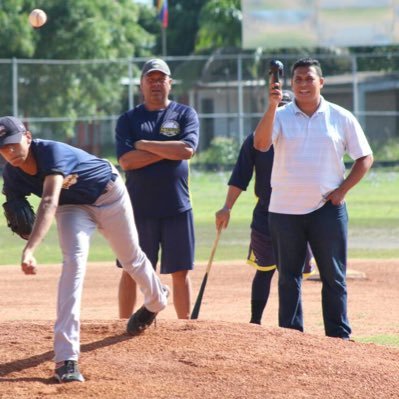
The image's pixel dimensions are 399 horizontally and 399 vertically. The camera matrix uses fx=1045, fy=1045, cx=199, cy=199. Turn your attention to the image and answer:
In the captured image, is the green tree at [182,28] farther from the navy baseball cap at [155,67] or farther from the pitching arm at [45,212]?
the pitching arm at [45,212]

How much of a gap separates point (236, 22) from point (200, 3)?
11.1 m

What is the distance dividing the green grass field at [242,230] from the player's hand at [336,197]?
21.7 feet

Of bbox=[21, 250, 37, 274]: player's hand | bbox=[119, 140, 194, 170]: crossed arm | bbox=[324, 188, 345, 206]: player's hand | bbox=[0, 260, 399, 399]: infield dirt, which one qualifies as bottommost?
bbox=[0, 260, 399, 399]: infield dirt

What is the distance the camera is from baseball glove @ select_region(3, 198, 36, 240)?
19.5 ft

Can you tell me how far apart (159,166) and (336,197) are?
1.48 meters

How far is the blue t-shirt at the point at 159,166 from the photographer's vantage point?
7.66 m

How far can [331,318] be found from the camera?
7.07 metres

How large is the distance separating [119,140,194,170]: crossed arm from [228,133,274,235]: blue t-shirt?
50 cm

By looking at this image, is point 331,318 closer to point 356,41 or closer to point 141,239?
point 141,239

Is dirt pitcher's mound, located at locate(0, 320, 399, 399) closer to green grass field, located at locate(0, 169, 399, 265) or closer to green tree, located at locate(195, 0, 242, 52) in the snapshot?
green grass field, located at locate(0, 169, 399, 265)

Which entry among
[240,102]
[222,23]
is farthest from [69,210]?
[222,23]

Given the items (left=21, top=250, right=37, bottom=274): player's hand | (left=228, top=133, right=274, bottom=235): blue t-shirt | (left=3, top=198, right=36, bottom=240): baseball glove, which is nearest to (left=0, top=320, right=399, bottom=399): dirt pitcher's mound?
(left=21, top=250, right=37, bottom=274): player's hand

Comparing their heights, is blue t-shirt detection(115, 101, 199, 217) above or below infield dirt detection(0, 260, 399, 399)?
above

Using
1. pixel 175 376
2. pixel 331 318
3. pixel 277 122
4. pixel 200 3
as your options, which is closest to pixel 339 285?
pixel 331 318
